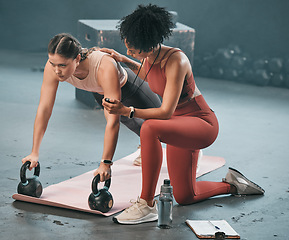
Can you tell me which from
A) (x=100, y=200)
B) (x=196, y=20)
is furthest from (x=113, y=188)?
(x=196, y=20)

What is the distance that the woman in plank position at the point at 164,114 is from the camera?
2684mm

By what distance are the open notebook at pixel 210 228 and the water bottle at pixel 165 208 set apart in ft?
Result: 0.40

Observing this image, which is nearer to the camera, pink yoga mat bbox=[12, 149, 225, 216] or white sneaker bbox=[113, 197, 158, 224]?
white sneaker bbox=[113, 197, 158, 224]

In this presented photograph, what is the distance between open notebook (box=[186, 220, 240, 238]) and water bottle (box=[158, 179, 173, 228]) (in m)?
0.12

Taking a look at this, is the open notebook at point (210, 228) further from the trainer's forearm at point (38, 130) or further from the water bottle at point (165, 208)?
the trainer's forearm at point (38, 130)

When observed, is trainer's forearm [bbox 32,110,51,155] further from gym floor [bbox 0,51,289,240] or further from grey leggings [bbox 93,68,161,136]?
grey leggings [bbox 93,68,161,136]

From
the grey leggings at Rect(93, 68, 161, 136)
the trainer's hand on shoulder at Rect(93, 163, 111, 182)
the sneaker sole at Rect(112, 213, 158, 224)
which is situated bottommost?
the sneaker sole at Rect(112, 213, 158, 224)

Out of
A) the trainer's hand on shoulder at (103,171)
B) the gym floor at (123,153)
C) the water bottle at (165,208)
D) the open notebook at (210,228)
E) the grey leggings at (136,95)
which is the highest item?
the grey leggings at (136,95)

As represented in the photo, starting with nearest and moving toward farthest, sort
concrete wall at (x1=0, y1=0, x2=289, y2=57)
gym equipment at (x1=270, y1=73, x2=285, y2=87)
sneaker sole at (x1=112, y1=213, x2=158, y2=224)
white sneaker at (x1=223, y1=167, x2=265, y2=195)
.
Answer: sneaker sole at (x1=112, y1=213, x2=158, y2=224) → white sneaker at (x1=223, y1=167, x2=265, y2=195) → gym equipment at (x1=270, y1=73, x2=285, y2=87) → concrete wall at (x1=0, y1=0, x2=289, y2=57)

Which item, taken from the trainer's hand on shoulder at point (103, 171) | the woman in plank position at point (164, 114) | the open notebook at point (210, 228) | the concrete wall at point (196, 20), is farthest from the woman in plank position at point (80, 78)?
the concrete wall at point (196, 20)

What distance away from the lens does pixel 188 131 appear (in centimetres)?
282

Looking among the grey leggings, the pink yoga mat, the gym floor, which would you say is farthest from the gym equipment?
the grey leggings

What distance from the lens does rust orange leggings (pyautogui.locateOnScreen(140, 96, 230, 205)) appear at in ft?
8.99

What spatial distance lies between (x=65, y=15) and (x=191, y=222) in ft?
20.7
